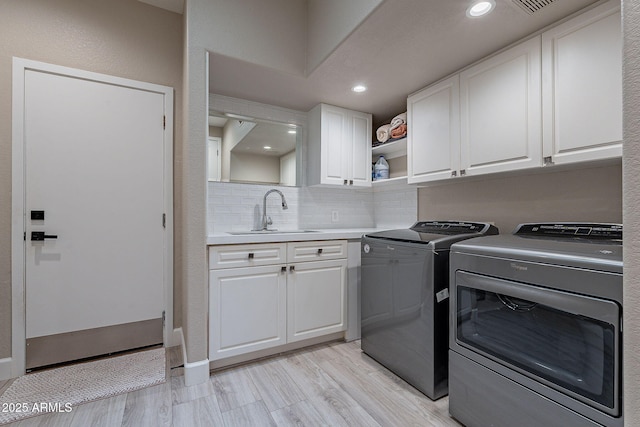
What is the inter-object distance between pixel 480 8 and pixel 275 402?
7.86 ft

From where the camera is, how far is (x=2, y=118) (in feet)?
6.11

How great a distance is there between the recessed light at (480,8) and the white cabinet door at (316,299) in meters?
1.77

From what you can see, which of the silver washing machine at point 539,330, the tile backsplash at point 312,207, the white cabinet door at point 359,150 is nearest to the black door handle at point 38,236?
the tile backsplash at point 312,207

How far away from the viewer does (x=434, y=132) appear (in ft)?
7.30

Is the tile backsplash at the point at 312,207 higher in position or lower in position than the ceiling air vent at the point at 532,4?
lower

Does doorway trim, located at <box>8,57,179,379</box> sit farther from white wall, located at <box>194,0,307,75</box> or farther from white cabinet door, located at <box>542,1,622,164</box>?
white cabinet door, located at <box>542,1,622,164</box>

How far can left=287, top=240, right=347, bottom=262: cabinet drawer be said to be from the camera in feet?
7.02

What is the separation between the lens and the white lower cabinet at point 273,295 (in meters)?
1.90

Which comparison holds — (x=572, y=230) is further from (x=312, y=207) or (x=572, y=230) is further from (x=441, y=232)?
(x=312, y=207)

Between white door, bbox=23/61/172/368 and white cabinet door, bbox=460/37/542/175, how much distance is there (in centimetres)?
234

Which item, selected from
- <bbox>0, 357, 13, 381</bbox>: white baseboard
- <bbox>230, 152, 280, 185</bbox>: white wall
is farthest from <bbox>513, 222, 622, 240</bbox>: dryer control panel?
<bbox>0, 357, 13, 381</bbox>: white baseboard

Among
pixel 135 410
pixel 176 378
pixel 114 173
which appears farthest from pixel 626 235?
pixel 114 173

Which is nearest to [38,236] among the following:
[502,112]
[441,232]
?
[441,232]

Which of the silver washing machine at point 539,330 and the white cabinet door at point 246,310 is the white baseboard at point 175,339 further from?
the silver washing machine at point 539,330
